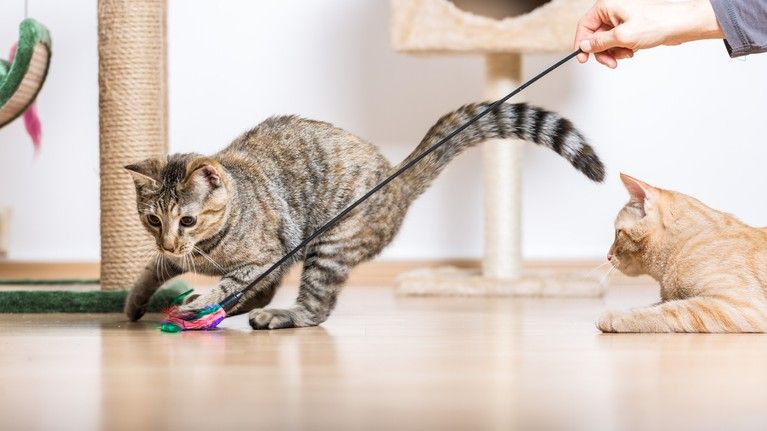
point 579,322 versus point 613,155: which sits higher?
point 613,155

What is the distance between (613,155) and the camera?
12.3 feet

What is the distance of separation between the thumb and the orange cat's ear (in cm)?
31

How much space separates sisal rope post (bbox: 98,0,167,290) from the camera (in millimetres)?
2639


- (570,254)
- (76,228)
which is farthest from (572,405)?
(76,228)

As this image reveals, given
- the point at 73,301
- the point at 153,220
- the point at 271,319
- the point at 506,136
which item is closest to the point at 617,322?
the point at 506,136

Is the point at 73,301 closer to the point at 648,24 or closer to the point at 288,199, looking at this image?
the point at 288,199

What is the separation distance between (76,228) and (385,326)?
194 cm

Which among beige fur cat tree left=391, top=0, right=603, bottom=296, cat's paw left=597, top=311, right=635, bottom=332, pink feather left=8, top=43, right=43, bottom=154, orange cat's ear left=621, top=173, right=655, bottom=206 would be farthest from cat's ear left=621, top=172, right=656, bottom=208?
pink feather left=8, top=43, right=43, bottom=154

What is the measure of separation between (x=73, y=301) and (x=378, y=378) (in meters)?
1.35

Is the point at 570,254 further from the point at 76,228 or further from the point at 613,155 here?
the point at 76,228

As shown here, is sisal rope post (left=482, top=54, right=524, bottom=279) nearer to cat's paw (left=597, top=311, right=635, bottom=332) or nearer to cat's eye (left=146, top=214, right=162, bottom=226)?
cat's paw (left=597, top=311, right=635, bottom=332)

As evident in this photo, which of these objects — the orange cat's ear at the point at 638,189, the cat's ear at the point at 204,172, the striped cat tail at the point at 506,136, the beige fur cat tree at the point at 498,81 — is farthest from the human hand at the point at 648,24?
the beige fur cat tree at the point at 498,81

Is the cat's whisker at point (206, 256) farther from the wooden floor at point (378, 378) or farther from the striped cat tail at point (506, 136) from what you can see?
the striped cat tail at point (506, 136)

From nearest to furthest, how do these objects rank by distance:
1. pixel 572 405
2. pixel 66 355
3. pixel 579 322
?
pixel 572 405
pixel 66 355
pixel 579 322
